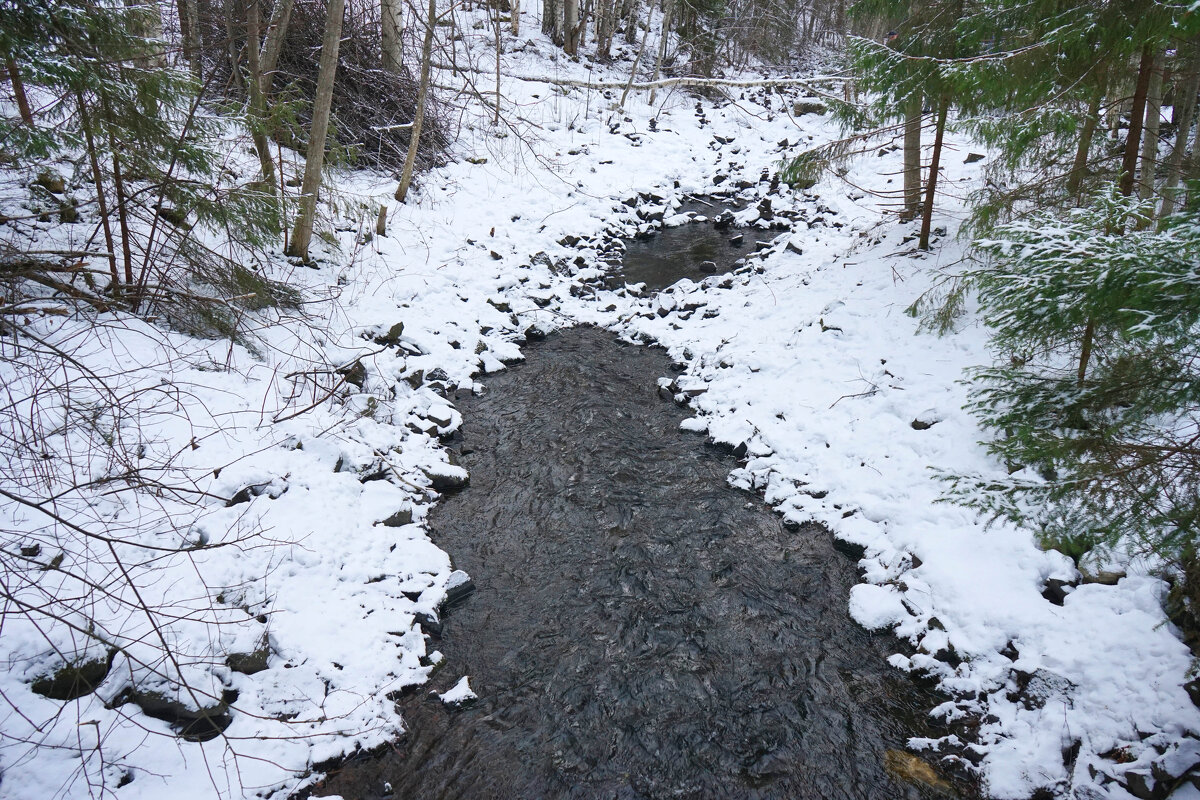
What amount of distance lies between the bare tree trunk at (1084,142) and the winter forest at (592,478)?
62 millimetres

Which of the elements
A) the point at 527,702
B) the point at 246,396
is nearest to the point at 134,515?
the point at 246,396

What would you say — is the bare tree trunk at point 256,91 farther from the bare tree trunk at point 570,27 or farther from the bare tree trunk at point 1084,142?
the bare tree trunk at point 570,27

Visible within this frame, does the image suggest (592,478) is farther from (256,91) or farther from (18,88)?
(256,91)

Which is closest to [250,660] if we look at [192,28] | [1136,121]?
[1136,121]

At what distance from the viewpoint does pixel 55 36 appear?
4.86 metres

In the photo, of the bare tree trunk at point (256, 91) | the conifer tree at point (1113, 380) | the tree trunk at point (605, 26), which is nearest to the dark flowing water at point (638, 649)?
the conifer tree at point (1113, 380)

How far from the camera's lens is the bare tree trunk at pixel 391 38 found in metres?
12.6

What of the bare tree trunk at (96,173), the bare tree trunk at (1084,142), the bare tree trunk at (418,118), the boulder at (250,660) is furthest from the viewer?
the bare tree trunk at (418,118)

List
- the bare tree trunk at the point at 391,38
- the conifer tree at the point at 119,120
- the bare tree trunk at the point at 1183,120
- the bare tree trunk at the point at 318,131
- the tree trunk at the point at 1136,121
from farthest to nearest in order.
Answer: the bare tree trunk at the point at 391,38 → the bare tree trunk at the point at 318,131 → the bare tree trunk at the point at 1183,120 → the tree trunk at the point at 1136,121 → the conifer tree at the point at 119,120

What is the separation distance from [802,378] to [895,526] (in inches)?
107

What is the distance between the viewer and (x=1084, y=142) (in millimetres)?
6602

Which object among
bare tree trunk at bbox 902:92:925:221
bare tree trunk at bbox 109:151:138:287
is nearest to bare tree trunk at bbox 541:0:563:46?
bare tree trunk at bbox 902:92:925:221

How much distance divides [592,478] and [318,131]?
19.3 feet

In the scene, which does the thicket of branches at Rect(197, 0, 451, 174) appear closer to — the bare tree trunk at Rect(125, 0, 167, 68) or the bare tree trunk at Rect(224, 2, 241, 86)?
the bare tree trunk at Rect(224, 2, 241, 86)
